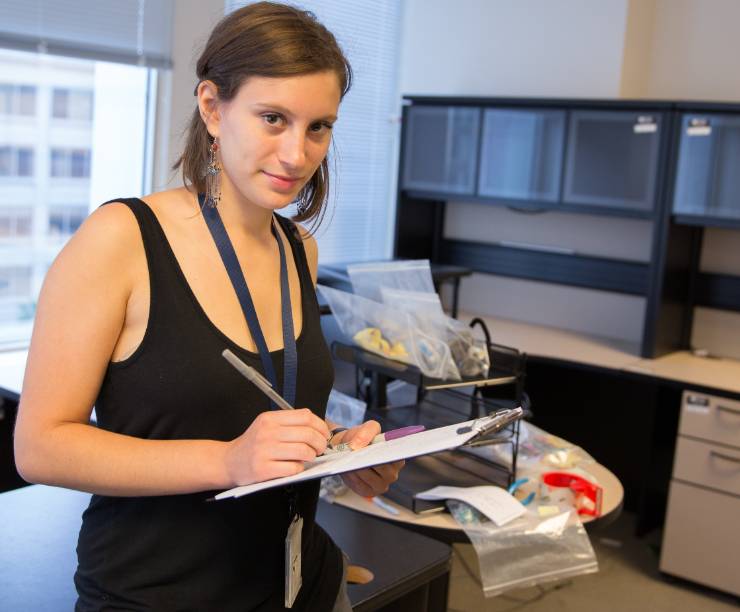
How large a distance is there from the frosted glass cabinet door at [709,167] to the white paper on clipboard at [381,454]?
2.77 meters

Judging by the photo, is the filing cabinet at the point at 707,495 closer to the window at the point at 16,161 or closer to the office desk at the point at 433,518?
the office desk at the point at 433,518

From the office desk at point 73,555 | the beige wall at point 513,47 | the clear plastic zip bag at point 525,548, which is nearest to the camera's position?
the office desk at point 73,555

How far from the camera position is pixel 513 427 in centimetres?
224

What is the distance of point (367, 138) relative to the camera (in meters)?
4.75

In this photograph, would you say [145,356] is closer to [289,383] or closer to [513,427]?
[289,383]

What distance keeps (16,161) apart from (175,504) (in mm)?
2502

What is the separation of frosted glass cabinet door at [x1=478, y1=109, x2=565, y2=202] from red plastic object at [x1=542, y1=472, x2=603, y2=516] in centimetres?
192

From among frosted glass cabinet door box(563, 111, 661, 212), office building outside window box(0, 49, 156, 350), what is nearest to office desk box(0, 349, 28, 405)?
office building outside window box(0, 49, 156, 350)

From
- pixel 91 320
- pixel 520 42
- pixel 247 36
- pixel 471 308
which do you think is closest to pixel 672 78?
pixel 520 42

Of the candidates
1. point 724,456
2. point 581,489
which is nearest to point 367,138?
point 724,456

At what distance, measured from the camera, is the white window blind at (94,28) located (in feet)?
9.87

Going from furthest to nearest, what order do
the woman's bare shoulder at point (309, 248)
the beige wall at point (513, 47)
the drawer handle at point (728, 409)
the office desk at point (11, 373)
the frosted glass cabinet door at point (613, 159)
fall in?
the beige wall at point (513, 47)
the frosted glass cabinet door at point (613, 159)
the drawer handle at point (728, 409)
the office desk at point (11, 373)
the woman's bare shoulder at point (309, 248)

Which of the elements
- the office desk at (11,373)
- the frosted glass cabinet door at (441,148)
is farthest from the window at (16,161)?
the frosted glass cabinet door at (441,148)

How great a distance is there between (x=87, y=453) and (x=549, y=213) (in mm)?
3641
